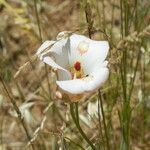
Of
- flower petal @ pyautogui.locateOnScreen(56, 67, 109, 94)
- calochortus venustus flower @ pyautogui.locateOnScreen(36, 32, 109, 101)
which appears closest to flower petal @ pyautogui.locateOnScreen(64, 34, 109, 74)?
calochortus venustus flower @ pyautogui.locateOnScreen(36, 32, 109, 101)

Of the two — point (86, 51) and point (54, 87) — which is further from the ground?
point (86, 51)

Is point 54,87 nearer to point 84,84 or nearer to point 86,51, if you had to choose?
point 86,51

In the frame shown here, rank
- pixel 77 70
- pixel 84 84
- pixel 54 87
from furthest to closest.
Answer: pixel 54 87 < pixel 77 70 < pixel 84 84

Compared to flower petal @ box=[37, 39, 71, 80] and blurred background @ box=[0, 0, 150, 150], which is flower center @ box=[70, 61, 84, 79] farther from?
blurred background @ box=[0, 0, 150, 150]

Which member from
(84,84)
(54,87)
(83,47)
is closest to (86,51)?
(83,47)

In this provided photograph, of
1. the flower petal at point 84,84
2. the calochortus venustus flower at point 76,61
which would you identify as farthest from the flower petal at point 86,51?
the flower petal at point 84,84

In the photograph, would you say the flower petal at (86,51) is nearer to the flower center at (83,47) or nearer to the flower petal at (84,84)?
the flower center at (83,47)

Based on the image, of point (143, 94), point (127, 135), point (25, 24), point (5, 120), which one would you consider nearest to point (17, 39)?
point (25, 24)
